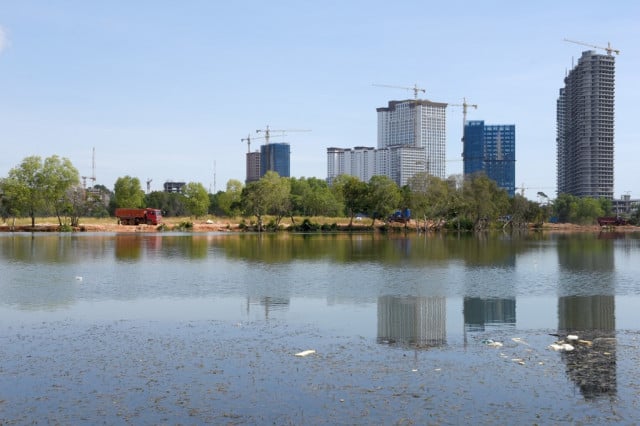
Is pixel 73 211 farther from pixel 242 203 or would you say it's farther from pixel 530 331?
pixel 530 331

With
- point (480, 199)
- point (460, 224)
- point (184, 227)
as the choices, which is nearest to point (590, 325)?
point (184, 227)

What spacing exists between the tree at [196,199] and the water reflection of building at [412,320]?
5890 inches

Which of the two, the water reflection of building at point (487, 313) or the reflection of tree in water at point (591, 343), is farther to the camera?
the water reflection of building at point (487, 313)

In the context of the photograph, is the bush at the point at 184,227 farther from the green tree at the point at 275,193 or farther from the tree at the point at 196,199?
the tree at the point at 196,199

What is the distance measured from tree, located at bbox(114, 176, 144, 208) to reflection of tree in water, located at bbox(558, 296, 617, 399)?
512 ft

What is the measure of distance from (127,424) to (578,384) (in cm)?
1048

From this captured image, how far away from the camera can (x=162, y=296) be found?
32656mm

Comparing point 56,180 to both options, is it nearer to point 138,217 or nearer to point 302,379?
point 138,217

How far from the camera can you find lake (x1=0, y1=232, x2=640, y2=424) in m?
14.4

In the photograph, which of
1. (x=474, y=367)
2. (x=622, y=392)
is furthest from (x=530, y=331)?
(x=622, y=392)

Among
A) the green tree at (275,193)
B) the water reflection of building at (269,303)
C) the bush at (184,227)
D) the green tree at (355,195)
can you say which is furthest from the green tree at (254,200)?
the water reflection of building at (269,303)

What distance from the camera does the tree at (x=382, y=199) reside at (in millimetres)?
146000

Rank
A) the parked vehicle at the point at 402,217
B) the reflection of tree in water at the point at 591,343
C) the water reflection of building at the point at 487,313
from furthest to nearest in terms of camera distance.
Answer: the parked vehicle at the point at 402,217, the water reflection of building at the point at 487,313, the reflection of tree in water at the point at 591,343

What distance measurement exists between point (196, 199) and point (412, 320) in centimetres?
15724
